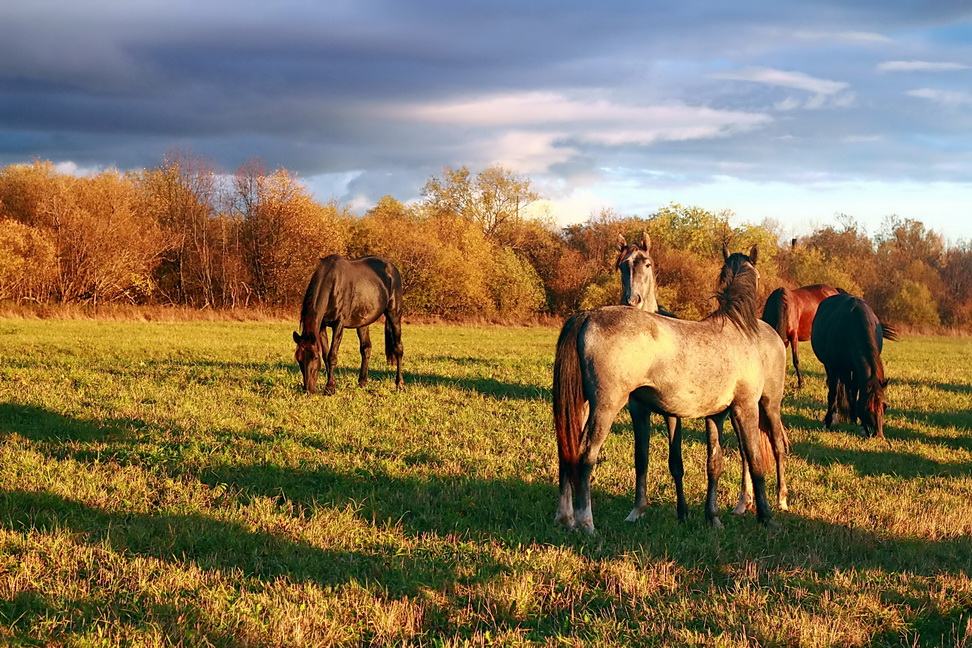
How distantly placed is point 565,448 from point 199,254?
4884 cm

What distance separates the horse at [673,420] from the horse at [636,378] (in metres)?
0.32

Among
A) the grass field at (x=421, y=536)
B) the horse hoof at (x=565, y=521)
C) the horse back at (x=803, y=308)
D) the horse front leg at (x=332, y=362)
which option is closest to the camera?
the grass field at (x=421, y=536)

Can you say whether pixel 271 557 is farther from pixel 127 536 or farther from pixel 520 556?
pixel 520 556

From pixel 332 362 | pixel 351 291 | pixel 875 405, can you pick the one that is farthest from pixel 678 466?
pixel 351 291

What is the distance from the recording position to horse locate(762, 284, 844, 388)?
1731 centimetres

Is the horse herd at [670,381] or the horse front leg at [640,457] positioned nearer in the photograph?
the horse herd at [670,381]

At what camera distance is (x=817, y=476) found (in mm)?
8453

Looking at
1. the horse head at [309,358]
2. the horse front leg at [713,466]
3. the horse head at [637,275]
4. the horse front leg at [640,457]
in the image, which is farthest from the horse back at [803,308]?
the horse front leg at [640,457]

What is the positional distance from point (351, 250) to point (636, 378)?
49.8 m

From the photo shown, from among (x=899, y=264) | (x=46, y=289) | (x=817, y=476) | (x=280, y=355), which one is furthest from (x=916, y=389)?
(x=899, y=264)

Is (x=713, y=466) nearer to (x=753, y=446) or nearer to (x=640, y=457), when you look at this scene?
(x=753, y=446)

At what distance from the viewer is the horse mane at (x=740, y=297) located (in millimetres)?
6531

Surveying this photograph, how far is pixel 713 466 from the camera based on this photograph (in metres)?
6.50

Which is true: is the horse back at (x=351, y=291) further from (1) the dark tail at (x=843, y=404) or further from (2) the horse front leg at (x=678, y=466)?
(1) the dark tail at (x=843, y=404)
